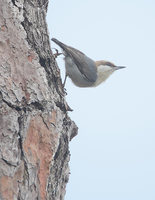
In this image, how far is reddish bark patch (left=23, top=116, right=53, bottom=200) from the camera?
8.98 feet

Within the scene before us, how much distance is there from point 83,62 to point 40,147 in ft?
12.5

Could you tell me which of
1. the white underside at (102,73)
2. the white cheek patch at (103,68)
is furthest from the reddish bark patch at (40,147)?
the white cheek patch at (103,68)

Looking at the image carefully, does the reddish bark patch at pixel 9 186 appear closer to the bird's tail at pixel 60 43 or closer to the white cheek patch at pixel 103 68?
the bird's tail at pixel 60 43

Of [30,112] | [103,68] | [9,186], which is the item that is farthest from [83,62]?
[9,186]

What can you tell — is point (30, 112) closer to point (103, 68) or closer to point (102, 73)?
point (102, 73)

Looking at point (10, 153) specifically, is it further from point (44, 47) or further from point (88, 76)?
point (88, 76)

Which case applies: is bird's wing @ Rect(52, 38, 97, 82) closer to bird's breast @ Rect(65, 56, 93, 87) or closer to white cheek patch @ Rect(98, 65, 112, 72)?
bird's breast @ Rect(65, 56, 93, 87)

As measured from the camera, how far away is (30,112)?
2824mm

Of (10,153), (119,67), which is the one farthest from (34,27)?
(119,67)

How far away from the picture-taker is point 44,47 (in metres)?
3.25

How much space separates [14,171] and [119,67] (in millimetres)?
5323

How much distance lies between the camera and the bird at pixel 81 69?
249 inches

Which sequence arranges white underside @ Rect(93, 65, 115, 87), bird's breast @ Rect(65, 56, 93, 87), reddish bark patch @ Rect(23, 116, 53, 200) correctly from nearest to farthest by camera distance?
reddish bark patch @ Rect(23, 116, 53, 200)
bird's breast @ Rect(65, 56, 93, 87)
white underside @ Rect(93, 65, 115, 87)

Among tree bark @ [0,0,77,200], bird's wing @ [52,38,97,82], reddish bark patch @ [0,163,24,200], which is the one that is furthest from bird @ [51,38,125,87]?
reddish bark patch @ [0,163,24,200]
